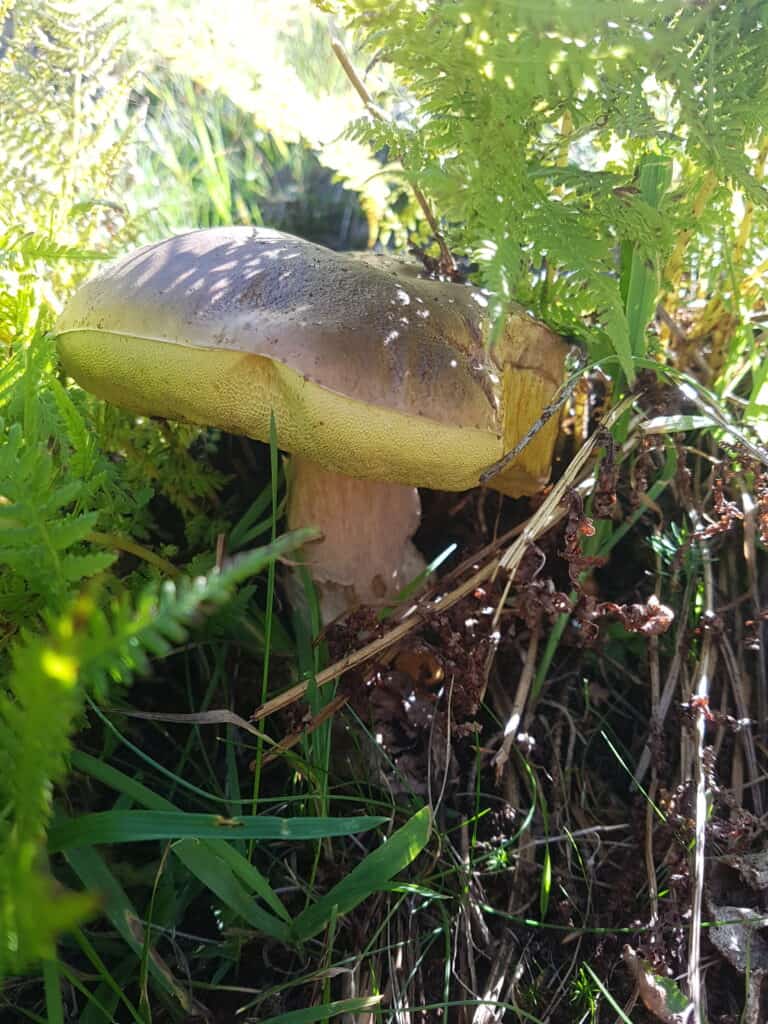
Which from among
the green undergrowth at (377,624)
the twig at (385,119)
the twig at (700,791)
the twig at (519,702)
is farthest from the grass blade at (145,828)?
the twig at (385,119)

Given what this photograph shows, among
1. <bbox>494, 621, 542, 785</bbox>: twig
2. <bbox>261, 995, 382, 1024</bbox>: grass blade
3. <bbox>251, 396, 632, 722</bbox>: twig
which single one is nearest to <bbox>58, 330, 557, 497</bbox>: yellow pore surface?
<bbox>251, 396, 632, 722</bbox>: twig

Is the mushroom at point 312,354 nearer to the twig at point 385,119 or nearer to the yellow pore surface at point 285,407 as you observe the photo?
the yellow pore surface at point 285,407

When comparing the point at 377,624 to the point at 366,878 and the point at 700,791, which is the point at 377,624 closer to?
the point at 366,878

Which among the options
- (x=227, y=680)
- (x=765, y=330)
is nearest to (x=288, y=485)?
(x=227, y=680)

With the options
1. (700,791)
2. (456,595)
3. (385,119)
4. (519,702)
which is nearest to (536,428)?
(456,595)

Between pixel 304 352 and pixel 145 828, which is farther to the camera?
pixel 304 352

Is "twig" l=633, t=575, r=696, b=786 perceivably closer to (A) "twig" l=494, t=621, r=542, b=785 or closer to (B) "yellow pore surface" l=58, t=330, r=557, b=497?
(A) "twig" l=494, t=621, r=542, b=785

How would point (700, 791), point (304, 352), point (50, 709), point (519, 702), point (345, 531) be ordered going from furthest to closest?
point (345, 531), point (519, 702), point (700, 791), point (304, 352), point (50, 709)
